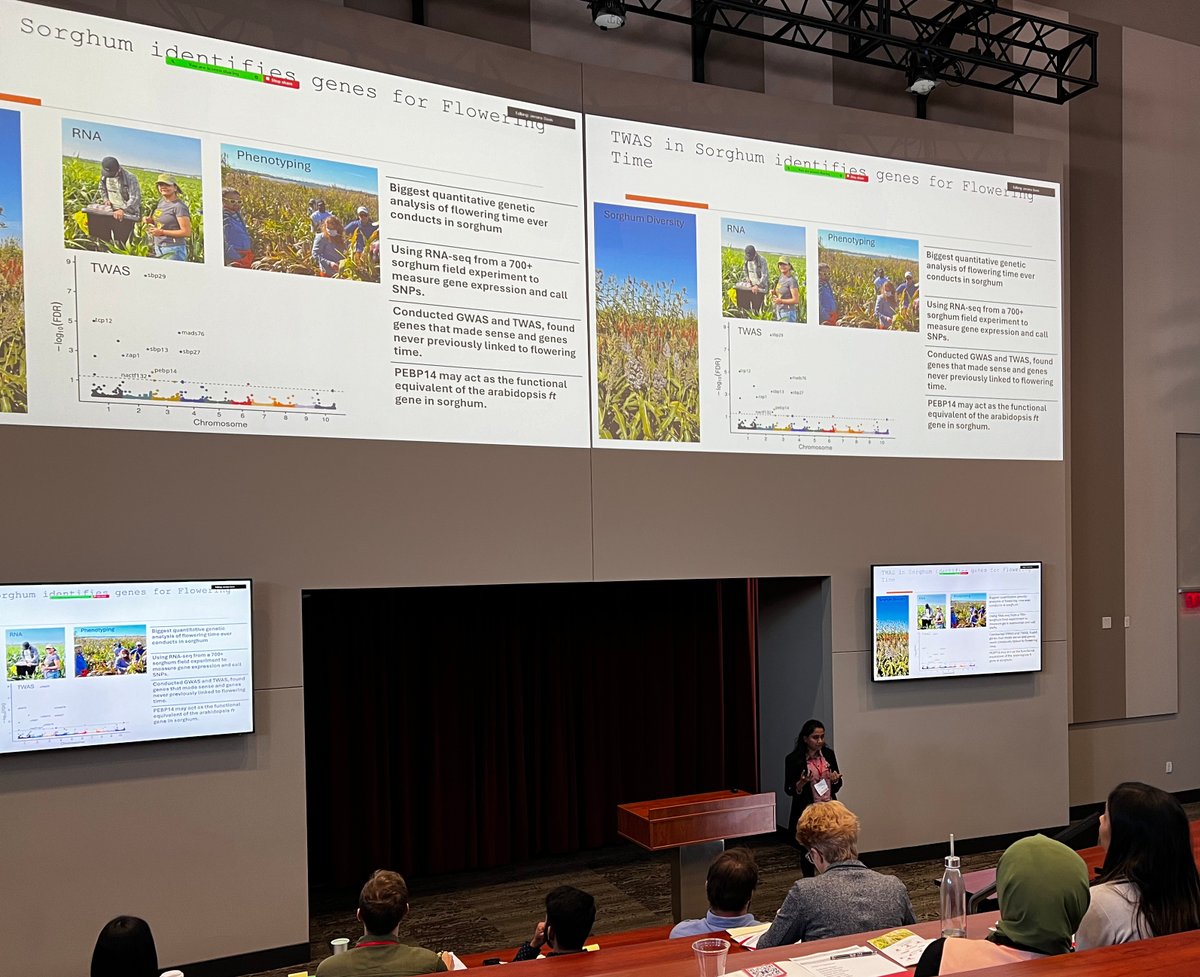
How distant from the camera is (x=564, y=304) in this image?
227 inches

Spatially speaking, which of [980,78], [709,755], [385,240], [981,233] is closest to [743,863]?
[385,240]

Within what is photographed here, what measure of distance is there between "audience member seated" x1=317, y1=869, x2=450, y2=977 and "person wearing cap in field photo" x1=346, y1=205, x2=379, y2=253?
3.24 meters

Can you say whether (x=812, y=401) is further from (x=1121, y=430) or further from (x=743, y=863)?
(x=743, y=863)

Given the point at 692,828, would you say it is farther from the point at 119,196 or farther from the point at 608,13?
the point at 608,13

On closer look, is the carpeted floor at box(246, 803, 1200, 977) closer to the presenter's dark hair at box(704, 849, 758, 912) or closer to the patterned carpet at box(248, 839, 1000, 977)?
the patterned carpet at box(248, 839, 1000, 977)

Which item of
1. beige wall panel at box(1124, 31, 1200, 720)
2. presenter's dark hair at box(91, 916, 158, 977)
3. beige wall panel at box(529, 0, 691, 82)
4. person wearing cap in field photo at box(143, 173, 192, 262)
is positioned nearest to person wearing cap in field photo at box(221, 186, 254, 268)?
person wearing cap in field photo at box(143, 173, 192, 262)

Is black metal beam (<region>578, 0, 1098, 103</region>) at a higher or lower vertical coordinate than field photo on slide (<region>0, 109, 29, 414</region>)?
higher

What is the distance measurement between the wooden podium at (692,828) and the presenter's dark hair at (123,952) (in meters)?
2.52

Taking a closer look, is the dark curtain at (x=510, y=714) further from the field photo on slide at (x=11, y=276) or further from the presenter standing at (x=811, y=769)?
the field photo on slide at (x=11, y=276)

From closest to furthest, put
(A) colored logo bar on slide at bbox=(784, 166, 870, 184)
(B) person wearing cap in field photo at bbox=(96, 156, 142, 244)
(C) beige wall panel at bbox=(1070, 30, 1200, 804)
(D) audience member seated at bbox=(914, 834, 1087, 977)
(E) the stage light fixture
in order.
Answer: (D) audience member seated at bbox=(914, 834, 1087, 977) < (B) person wearing cap in field photo at bbox=(96, 156, 142, 244) < (E) the stage light fixture < (A) colored logo bar on slide at bbox=(784, 166, 870, 184) < (C) beige wall panel at bbox=(1070, 30, 1200, 804)

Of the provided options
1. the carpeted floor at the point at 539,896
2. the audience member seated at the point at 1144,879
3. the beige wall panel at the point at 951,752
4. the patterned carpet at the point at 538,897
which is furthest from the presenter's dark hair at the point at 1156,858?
the beige wall panel at the point at 951,752

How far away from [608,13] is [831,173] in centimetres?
178

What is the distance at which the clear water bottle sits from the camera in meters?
2.64

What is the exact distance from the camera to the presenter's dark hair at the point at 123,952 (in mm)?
2932
